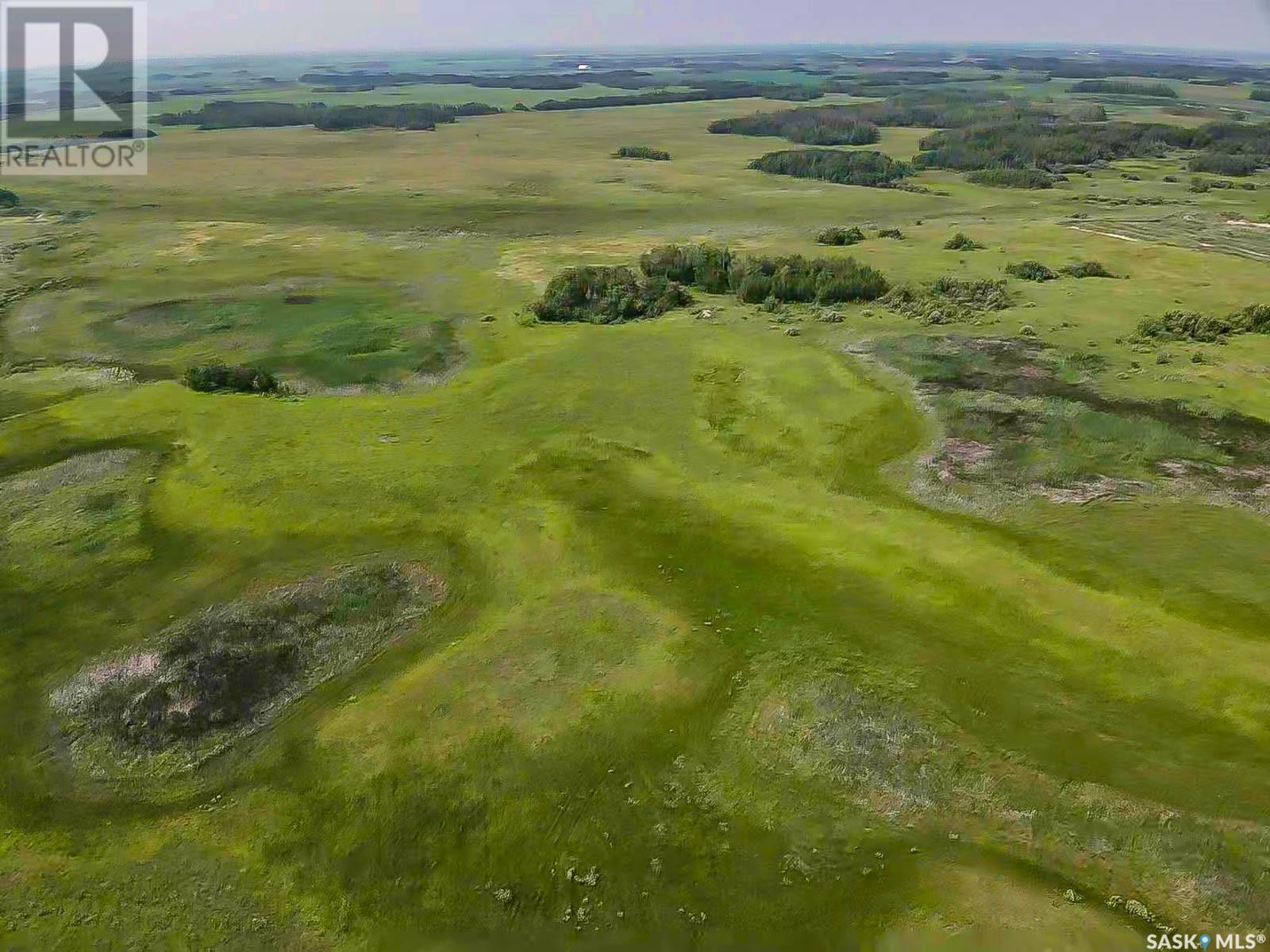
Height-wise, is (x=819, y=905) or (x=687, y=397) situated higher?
(x=687, y=397)

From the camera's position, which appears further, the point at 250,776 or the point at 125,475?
the point at 125,475

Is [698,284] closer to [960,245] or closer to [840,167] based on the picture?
[960,245]

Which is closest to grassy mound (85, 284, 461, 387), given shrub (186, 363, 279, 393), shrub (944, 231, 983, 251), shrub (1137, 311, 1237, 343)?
shrub (186, 363, 279, 393)

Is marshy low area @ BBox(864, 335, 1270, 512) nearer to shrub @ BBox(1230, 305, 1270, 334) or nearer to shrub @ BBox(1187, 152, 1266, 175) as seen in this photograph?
shrub @ BBox(1230, 305, 1270, 334)

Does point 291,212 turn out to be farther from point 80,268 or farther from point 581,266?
point 581,266

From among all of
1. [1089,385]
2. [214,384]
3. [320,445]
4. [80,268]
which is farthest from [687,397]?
[80,268]

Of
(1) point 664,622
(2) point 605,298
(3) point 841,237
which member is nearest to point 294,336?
(2) point 605,298
